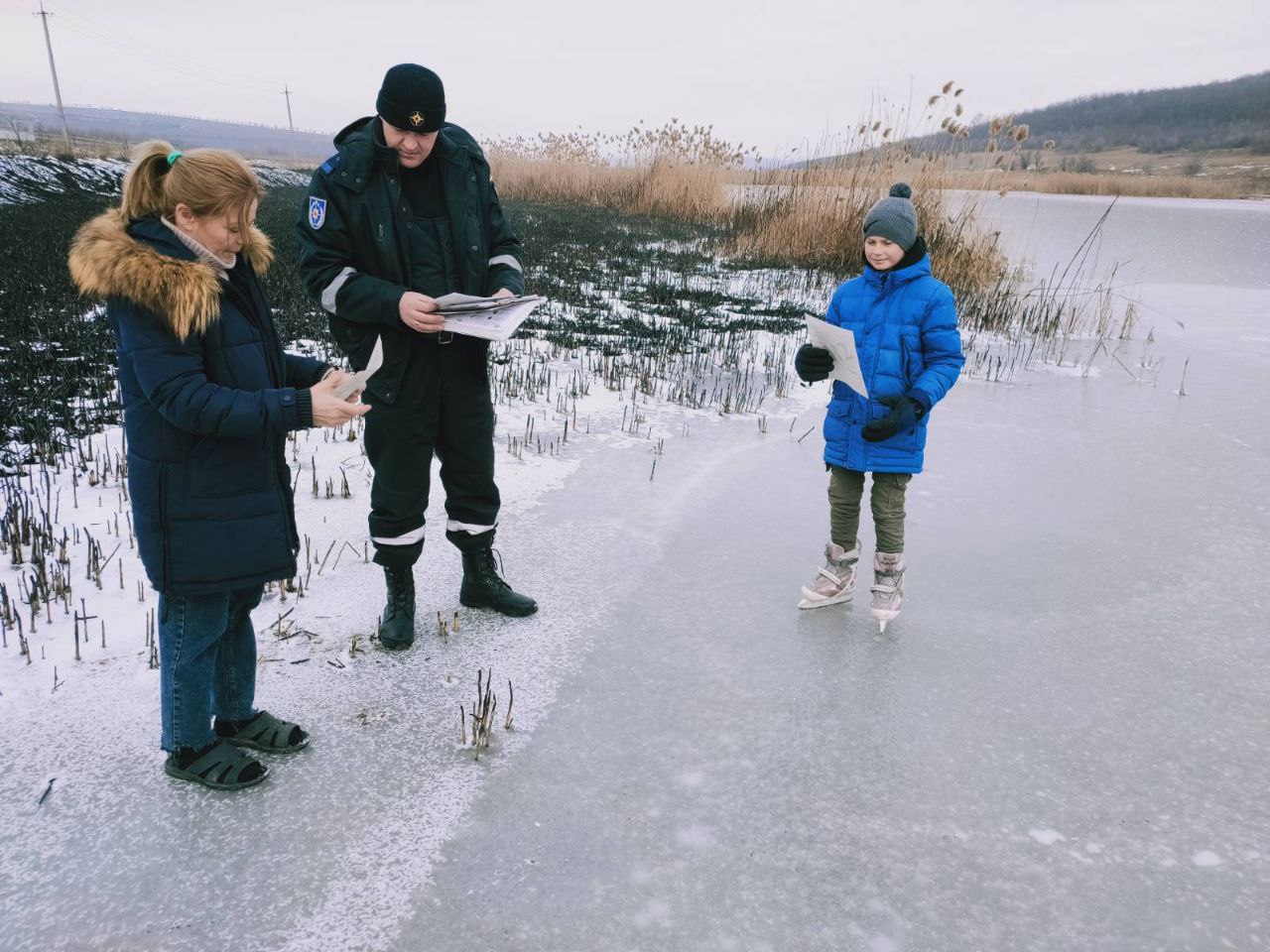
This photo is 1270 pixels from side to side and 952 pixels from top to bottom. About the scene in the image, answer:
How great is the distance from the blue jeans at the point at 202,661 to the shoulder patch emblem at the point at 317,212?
3.78 ft

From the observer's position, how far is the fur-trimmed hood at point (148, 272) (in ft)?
5.40

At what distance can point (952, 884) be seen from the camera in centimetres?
185

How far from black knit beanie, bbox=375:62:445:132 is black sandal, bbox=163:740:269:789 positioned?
186 centimetres

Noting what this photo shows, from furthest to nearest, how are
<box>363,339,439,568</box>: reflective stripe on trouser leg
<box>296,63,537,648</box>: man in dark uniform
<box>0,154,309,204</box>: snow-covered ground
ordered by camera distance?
1. <box>0,154,309,204</box>: snow-covered ground
2. <box>363,339,439,568</box>: reflective stripe on trouser leg
3. <box>296,63,537,648</box>: man in dark uniform

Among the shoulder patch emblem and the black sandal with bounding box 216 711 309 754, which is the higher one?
the shoulder patch emblem

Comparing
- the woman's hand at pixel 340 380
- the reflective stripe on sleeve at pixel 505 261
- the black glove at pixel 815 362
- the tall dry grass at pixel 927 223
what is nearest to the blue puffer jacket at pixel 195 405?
the woman's hand at pixel 340 380

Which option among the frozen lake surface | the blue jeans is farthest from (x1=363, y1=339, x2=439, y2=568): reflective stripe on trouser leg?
the blue jeans

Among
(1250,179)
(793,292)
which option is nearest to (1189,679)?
(793,292)

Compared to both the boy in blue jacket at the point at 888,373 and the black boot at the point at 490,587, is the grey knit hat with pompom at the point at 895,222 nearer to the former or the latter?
the boy in blue jacket at the point at 888,373

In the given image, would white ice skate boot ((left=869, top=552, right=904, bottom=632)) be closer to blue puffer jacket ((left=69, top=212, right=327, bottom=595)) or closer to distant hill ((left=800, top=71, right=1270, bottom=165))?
blue puffer jacket ((left=69, top=212, right=327, bottom=595))

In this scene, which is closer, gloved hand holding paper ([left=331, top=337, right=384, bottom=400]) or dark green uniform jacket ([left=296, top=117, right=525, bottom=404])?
gloved hand holding paper ([left=331, top=337, right=384, bottom=400])

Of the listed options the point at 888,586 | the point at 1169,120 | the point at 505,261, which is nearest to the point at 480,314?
the point at 505,261

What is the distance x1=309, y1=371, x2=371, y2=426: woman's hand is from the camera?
1.87m

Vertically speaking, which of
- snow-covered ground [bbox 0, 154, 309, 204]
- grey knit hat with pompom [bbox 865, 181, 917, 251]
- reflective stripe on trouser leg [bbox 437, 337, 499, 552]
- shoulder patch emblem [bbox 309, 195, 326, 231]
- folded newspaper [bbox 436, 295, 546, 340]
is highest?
snow-covered ground [bbox 0, 154, 309, 204]
